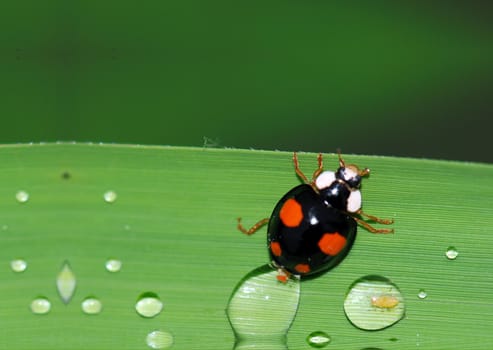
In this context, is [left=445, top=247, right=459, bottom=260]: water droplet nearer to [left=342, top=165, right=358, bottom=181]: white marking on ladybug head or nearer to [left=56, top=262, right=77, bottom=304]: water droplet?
[left=342, top=165, right=358, bottom=181]: white marking on ladybug head

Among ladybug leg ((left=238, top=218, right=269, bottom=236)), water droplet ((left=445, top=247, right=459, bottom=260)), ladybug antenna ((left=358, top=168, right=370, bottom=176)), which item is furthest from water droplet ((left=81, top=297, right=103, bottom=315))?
water droplet ((left=445, top=247, right=459, bottom=260))

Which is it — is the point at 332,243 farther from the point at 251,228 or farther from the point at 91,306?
the point at 91,306

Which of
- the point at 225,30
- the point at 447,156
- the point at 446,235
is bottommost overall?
the point at 446,235

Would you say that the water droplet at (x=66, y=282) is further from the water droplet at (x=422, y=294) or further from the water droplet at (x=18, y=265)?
the water droplet at (x=422, y=294)

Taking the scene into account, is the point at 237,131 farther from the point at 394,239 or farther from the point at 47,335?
the point at 47,335

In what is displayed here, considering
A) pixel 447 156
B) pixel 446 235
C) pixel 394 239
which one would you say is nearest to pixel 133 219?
pixel 394 239

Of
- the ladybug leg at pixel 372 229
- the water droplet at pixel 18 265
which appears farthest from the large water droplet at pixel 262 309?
the water droplet at pixel 18 265
